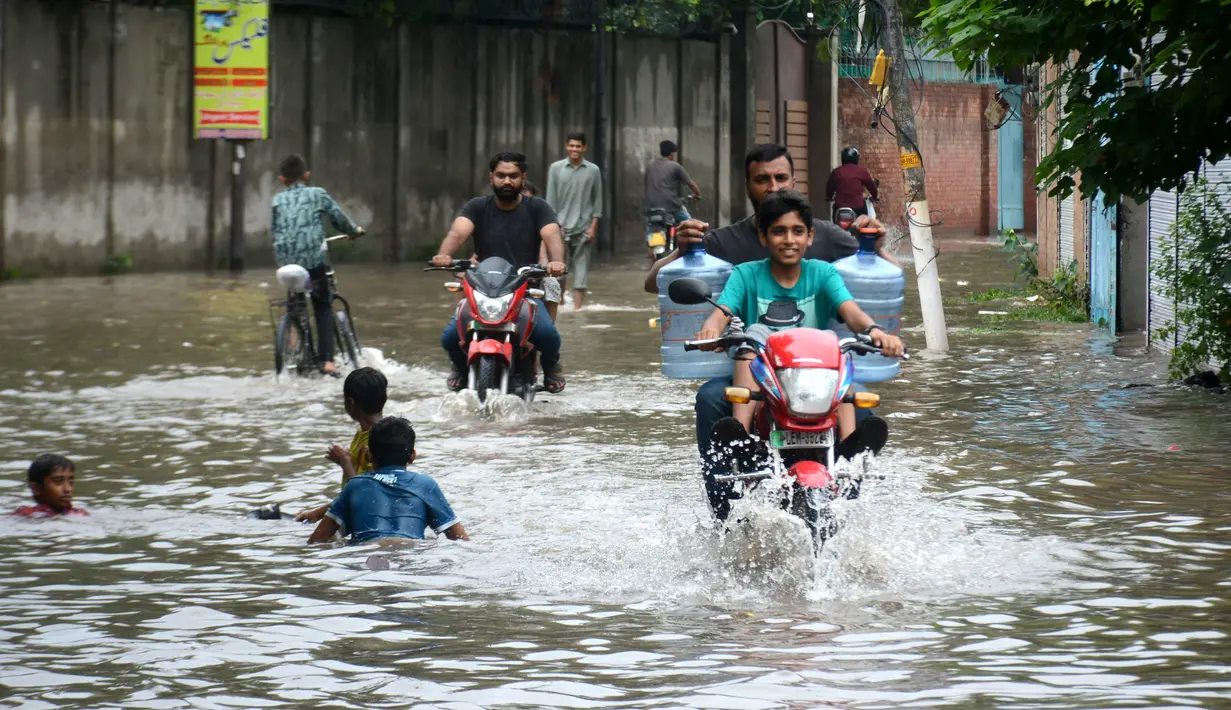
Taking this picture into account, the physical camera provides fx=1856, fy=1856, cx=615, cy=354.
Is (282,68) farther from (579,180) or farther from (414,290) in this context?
(579,180)

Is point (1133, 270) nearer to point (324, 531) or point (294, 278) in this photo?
point (294, 278)

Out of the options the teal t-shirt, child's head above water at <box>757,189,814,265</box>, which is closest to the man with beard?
the teal t-shirt

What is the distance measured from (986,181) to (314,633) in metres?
34.5

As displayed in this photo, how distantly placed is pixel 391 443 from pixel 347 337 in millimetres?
6735

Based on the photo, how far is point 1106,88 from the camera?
36.3 ft

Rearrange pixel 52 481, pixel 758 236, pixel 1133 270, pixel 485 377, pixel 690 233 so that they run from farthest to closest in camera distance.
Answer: pixel 1133 270 < pixel 485 377 < pixel 52 481 < pixel 758 236 < pixel 690 233

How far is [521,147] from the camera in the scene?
2839 centimetres

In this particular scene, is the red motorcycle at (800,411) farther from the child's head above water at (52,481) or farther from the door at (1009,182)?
the door at (1009,182)

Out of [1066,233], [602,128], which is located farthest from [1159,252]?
[602,128]

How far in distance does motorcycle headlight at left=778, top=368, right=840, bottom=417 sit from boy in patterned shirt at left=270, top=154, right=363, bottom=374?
7845mm

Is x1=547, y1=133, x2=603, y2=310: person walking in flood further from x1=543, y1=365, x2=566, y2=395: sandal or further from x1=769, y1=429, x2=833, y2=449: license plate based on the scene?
x1=769, y1=429, x2=833, y2=449: license plate

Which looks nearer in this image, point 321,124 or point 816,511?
point 816,511

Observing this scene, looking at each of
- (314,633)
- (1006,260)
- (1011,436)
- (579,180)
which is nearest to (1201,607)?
(314,633)

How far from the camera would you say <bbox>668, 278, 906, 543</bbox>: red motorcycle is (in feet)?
21.4
